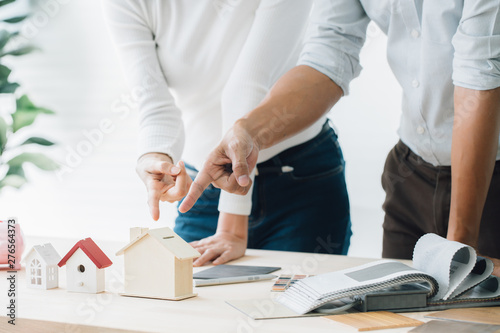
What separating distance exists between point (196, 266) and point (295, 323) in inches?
17.7

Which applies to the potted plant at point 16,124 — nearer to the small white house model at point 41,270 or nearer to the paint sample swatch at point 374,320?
the small white house model at point 41,270

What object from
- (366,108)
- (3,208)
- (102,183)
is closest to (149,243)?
(366,108)

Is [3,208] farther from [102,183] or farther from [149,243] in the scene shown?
[149,243]

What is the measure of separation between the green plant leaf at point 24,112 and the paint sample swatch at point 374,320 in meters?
2.27

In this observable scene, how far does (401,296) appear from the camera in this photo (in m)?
0.82

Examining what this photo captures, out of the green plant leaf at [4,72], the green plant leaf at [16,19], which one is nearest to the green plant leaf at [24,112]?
the green plant leaf at [4,72]

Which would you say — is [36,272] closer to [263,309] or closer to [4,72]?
[263,309]

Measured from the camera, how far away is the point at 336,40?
131 centimetres

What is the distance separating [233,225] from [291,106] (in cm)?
32

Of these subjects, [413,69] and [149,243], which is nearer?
[149,243]

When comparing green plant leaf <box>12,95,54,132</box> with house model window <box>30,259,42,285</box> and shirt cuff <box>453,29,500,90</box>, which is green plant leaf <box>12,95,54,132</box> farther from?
shirt cuff <box>453,29,500,90</box>

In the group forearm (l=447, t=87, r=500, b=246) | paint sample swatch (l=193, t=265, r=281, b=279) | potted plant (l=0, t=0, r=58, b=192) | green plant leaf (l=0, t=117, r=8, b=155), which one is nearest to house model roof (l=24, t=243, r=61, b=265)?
paint sample swatch (l=193, t=265, r=281, b=279)

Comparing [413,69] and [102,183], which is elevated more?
[413,69]

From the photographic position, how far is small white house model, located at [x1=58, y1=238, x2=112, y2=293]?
3.09 ft
